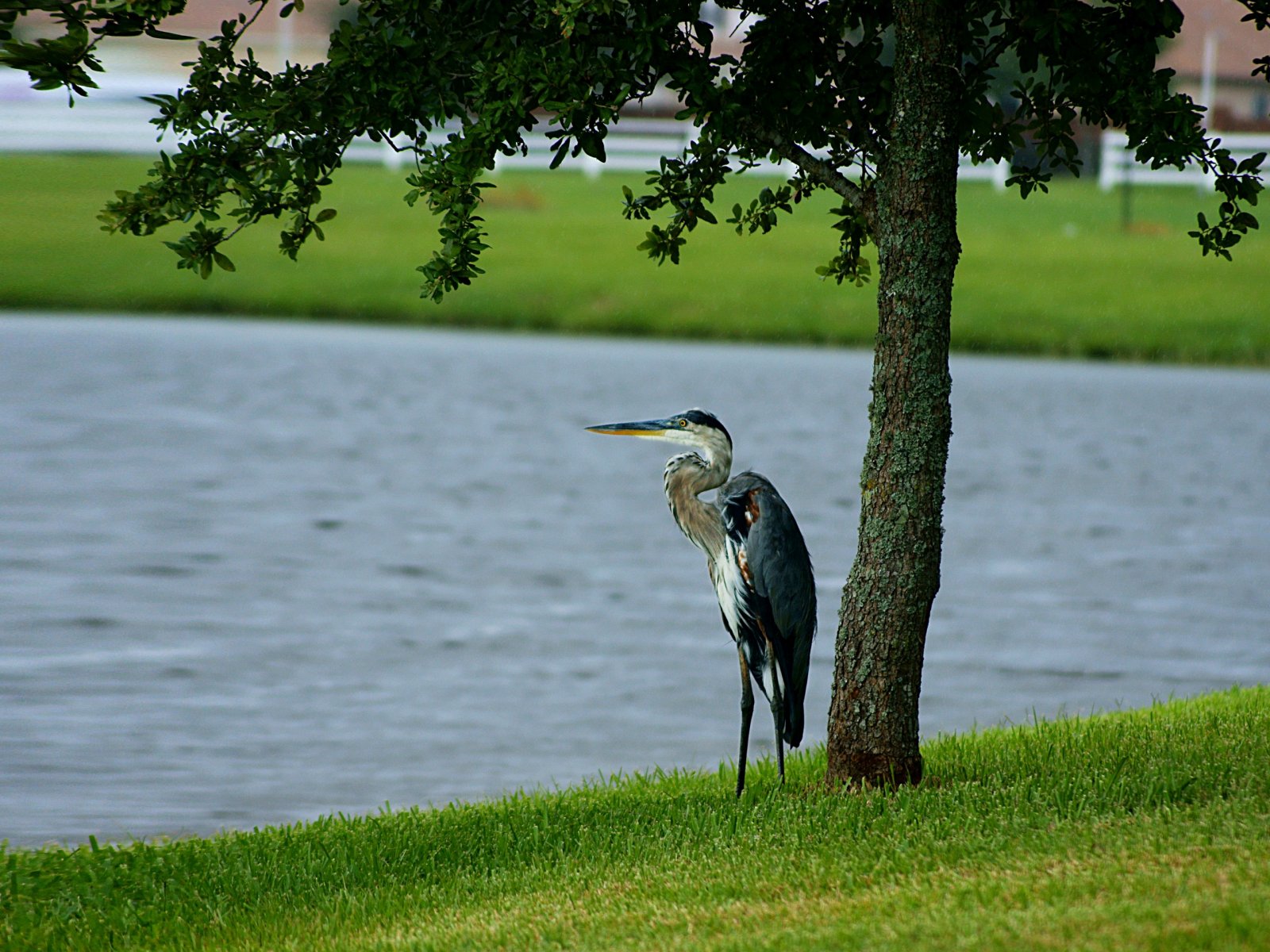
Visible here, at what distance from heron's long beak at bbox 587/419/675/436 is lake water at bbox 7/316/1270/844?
10.7 feet

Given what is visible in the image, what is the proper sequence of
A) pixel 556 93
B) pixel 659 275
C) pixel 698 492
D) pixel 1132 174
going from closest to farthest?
pixel 556 93 → pixel 698 492 → pixel 659 275 → pixel 1132 174

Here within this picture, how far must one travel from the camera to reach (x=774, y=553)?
7648mm

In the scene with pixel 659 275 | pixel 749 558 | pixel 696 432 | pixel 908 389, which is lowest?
pixel 749 558

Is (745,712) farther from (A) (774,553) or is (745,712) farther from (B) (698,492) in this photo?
(B) (698,492)

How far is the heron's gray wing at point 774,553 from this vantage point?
25.1 feet

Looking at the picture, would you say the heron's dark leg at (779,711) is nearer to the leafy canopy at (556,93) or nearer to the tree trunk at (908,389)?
the tree trunk at (908,389)

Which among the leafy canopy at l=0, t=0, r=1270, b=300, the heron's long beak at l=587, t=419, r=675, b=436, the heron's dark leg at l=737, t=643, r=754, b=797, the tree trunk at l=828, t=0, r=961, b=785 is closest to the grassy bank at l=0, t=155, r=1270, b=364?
the leafy canopy at l=0, t=0, r=1270, b=300

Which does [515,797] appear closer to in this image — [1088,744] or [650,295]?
[1088,744]

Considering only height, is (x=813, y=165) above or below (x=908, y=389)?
above

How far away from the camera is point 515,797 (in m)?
8.84

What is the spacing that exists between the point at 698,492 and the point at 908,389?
1.15 m

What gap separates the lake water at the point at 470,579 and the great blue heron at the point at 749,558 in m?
2.76

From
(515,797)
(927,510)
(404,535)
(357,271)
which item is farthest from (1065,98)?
(357,271)

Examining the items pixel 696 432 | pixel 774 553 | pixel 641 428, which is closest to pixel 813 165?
pixel 696 432
